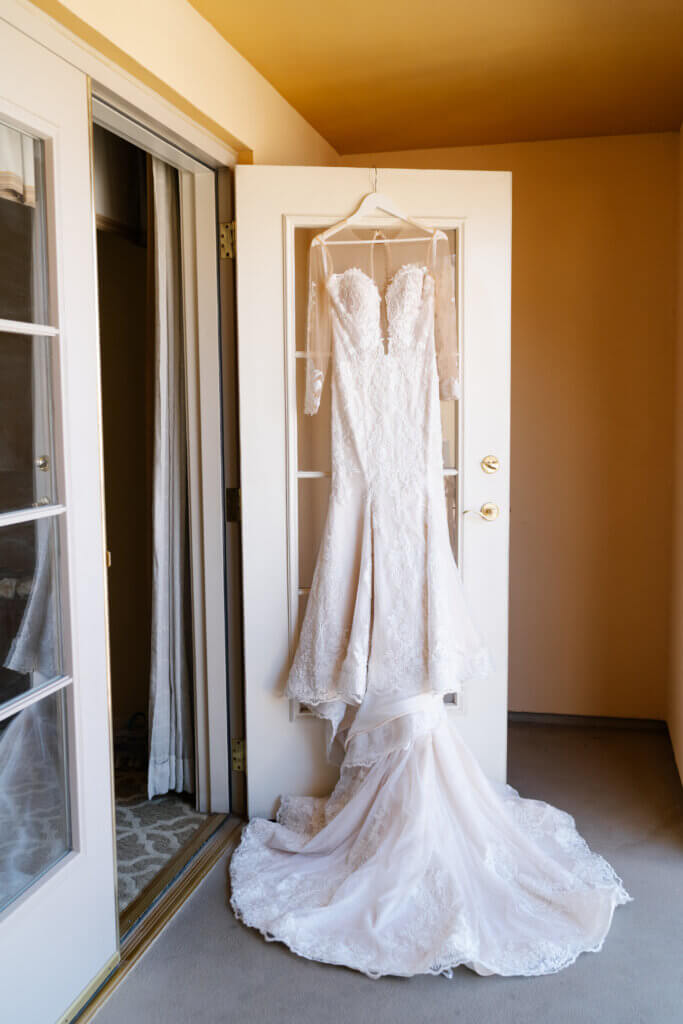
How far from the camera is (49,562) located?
6.06 ft

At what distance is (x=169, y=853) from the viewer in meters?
2.63

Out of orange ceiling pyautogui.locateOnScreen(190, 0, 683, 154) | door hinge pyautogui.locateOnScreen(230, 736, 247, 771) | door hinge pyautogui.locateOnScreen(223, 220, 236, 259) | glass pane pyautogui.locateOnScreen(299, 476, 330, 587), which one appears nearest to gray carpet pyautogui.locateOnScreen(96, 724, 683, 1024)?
door hinge pyautogui.locateOnScreen(230, 736, 247, 771)

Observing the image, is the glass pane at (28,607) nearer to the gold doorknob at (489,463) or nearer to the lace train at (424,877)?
the lace train at (424,877)

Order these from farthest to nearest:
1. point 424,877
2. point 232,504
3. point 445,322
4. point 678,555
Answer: point 678,555
point 232,504
point 445,322
point 424,877

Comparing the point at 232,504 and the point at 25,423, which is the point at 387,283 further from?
the point at 25,423

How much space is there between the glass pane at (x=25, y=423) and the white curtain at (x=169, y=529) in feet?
3.34

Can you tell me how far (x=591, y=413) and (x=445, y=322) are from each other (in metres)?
1.30

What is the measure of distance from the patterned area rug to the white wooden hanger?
6.38 feet

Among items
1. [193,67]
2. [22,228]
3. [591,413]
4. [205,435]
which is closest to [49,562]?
[22,228]

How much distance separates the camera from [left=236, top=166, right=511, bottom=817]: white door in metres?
2.66

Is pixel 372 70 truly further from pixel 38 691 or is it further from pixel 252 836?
pixel 252 836

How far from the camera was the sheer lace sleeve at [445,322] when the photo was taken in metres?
2.63

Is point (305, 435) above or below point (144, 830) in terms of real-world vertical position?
above

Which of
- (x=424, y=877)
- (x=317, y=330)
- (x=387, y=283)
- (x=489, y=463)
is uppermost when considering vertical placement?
(x=387, y=283)
